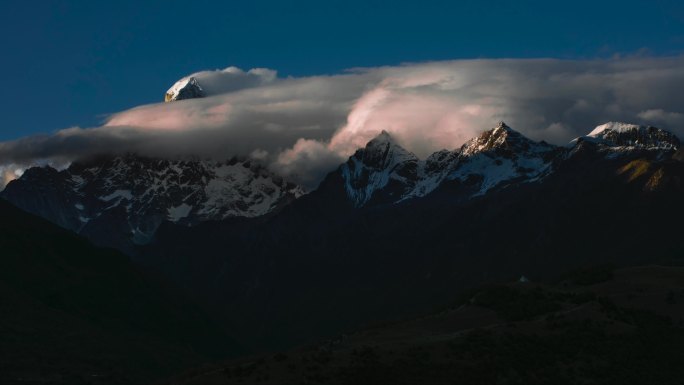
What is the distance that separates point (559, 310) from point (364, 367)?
149 feet

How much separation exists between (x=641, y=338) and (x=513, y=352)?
2229cm

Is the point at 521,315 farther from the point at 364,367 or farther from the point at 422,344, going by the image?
the point at 364,367

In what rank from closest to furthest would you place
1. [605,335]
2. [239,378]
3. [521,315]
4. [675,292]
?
1. [239,378]
2. [605,335]
3. [521,315]
4. [675,292]

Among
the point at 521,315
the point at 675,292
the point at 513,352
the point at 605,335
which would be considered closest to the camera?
the point at 513,352

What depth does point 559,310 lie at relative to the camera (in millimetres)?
176625

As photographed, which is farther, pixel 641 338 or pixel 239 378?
pixel 641 338

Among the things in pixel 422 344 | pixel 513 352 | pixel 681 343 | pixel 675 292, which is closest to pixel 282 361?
pixel 422 344

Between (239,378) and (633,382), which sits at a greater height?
(239,378)

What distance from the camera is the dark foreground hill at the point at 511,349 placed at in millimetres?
142625

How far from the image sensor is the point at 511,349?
504 feet

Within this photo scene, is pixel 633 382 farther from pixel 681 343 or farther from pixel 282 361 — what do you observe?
pixel 282 361

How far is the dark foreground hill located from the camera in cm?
14262

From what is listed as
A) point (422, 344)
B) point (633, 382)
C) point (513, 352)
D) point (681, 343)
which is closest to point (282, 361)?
point (422, 344)

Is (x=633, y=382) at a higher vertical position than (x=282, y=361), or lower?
lower
